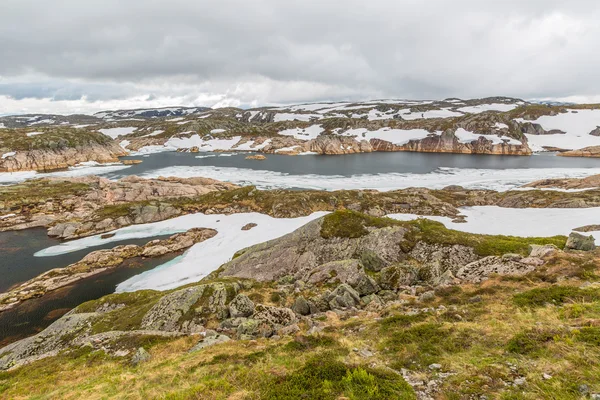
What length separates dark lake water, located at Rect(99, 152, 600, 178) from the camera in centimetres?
11675

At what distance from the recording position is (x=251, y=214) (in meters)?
56.7

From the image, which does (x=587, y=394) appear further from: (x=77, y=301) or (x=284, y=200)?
(x=284, y=200)

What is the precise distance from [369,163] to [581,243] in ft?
388

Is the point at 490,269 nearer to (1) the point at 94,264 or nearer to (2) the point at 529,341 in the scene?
(2) the point at 529,341

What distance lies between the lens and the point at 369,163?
13412 cm

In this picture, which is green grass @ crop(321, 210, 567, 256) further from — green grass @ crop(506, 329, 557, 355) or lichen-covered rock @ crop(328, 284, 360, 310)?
green grass @ crop(506, 329, 557, 355)

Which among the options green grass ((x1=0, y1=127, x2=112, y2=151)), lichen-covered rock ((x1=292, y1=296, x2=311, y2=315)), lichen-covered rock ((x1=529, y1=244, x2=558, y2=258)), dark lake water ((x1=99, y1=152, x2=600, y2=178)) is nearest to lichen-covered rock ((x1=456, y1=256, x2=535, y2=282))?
lichen-covered rock ((x1=529, y1=244, x2=558, y2=258))

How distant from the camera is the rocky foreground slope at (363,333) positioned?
26.1ft

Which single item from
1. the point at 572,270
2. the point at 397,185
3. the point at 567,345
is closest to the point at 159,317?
the point at 567,345

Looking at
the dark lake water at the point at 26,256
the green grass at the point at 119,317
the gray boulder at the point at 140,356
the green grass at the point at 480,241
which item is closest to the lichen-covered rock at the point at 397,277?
the green grass at the point at 480,241

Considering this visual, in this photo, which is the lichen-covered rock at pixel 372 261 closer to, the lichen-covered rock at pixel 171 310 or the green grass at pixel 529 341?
the lichen-covered rock at pixel 171 310

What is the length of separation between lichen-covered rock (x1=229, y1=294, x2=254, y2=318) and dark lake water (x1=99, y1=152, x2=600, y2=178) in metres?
94.9

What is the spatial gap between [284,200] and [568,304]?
50.7 metres

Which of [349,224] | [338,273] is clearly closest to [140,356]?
[338,273]
